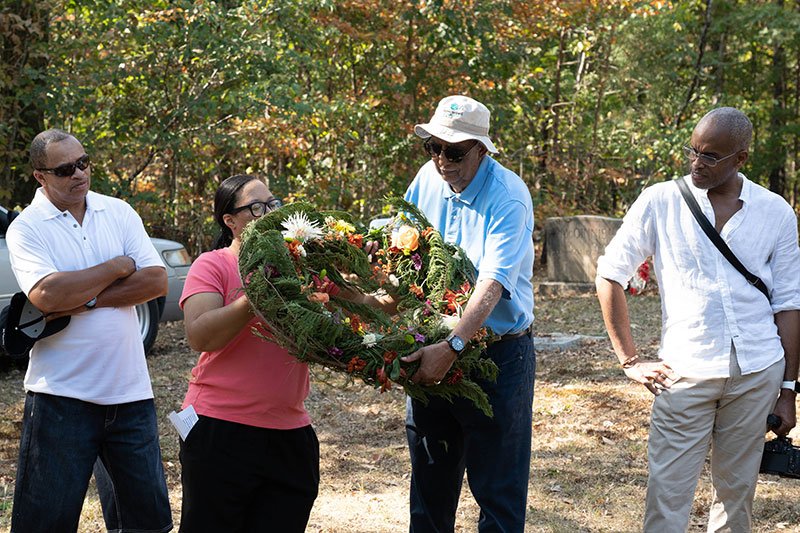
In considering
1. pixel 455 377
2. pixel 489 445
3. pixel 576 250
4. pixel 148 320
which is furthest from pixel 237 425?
pixel 576 250

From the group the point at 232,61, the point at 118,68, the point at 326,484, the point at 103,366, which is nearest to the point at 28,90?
the point at 118,68

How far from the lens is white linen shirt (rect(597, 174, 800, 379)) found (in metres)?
3.54

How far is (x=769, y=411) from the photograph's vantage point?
3594 mm

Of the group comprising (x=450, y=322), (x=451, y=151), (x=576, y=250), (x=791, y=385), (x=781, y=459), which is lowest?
(x=576, y=250)

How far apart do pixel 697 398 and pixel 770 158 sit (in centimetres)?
2051

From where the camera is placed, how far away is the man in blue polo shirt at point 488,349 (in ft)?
11.5

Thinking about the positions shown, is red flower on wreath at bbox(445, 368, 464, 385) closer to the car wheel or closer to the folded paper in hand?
the folded paper in hand

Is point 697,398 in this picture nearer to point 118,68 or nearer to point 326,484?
point 326,484

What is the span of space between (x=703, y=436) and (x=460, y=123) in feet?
4.86

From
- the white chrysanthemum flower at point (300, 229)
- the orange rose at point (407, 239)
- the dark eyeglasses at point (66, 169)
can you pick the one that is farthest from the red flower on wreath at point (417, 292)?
the dark eyeglasses at point (66, 169)

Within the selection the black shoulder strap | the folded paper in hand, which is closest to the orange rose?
the folded paper in hand

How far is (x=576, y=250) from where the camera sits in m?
13.8

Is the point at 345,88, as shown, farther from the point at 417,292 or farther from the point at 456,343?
the point at 456,343

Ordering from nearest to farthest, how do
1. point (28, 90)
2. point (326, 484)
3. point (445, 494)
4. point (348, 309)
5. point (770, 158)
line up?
point (348, 309)
point (445, 494)
point (326, 484)
point (28, 90)
point (770, 158)
